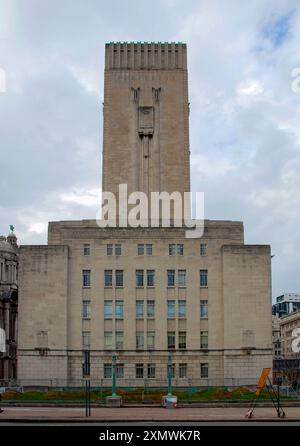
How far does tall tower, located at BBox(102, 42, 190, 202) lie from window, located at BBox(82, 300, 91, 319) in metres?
13.6

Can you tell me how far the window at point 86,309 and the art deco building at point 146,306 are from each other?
→ 0.34 feet

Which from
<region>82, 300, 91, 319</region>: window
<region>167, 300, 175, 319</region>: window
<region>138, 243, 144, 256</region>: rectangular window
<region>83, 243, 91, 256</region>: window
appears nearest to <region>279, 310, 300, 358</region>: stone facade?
<region>167, 300, 175, 319</region>: window

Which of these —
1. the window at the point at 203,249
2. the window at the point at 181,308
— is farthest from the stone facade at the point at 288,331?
the window at the point at 181,308

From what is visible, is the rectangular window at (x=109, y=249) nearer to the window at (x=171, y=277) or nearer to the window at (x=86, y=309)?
the window at (x=86, y=309)

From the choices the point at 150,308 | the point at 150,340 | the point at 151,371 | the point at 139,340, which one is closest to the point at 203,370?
the point at 151,371

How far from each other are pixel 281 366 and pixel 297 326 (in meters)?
37.1

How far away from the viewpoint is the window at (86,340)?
73500mm

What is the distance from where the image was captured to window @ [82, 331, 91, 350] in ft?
241

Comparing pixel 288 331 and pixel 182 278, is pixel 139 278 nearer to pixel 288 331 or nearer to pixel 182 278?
pixel 182 278

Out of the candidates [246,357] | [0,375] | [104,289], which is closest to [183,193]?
[104,289]

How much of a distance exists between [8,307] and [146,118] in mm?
45819

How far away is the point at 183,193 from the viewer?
80500 millimetres
